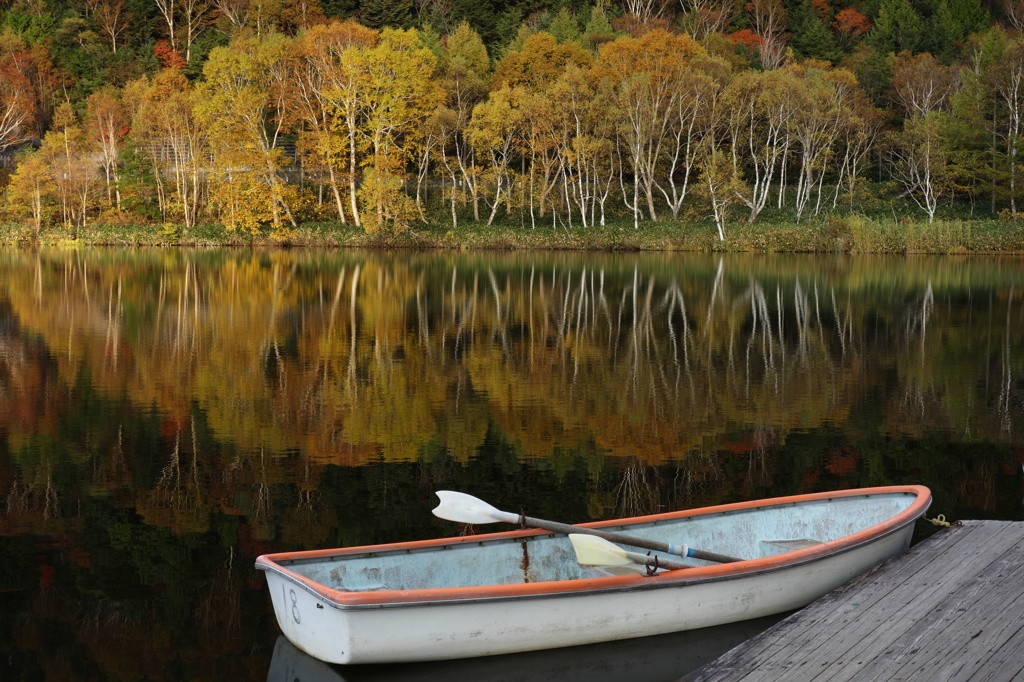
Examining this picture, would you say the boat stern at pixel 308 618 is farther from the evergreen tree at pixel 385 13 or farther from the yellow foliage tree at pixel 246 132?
the evergreen tree at pixel 385 13

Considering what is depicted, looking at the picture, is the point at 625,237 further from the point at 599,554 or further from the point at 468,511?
the point at 599,554

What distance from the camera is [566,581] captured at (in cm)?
640

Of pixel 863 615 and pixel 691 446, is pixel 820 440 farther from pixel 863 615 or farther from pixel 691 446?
pixel 863 615

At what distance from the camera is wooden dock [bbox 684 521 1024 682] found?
230 inches

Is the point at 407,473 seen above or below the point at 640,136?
below

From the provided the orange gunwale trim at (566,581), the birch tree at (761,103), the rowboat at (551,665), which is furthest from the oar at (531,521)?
the birch tree at (761,103)

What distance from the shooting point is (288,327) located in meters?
23.7

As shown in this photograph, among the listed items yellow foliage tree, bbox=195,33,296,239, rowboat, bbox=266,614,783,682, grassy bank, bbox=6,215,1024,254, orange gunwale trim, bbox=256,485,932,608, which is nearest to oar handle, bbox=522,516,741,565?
orange gunwale trim, bbox=256,485,932,608

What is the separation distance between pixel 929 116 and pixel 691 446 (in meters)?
55.2

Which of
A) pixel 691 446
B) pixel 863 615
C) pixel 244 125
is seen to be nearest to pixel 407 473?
pixel 691 446

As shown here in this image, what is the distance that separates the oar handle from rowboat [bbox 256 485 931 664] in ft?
0.06

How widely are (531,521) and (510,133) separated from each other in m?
51.3

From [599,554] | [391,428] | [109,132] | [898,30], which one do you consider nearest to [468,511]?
[599,554]

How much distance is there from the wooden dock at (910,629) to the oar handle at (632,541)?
71 cm
